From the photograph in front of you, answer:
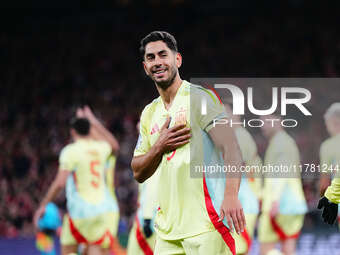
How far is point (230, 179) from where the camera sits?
12.7 feet

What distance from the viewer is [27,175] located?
1627cm

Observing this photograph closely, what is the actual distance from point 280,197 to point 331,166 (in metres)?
2.00

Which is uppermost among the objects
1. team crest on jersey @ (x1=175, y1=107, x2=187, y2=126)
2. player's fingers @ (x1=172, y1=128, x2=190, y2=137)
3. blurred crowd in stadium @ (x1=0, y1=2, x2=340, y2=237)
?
blurred crowd in stadium @ (x1=0, y1=2, x2=340, y2=237)

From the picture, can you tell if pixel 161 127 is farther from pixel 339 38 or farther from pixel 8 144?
pixel 339 38

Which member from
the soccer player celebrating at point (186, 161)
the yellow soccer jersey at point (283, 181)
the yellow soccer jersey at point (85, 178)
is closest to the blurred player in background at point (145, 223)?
the yellow soccer jersey at point (85, 178)

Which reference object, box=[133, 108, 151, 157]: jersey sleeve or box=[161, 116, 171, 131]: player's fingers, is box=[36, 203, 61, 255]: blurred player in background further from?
box=[161, 116, 171, 131]: player's fingers

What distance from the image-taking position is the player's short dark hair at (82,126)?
26.0ft

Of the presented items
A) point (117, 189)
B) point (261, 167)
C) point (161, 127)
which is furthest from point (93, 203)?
point (117, 189)

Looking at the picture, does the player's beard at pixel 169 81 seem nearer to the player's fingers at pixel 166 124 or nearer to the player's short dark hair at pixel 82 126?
the player's fingers at pixel 166 124

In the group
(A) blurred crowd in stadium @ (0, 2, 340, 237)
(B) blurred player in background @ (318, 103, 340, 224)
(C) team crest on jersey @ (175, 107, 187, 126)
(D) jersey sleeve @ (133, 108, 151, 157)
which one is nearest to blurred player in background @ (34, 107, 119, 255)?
(B) blurred player in background @ (318, 103, 340, 224)

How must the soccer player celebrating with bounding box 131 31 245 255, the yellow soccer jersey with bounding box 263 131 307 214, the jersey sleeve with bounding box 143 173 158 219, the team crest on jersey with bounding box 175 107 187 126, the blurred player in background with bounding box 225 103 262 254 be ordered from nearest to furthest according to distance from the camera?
the soccer player celebrating with bounding box 131 31 245 255
the team crest on jersey with bounding box 175 107 187 126
the jersey sleeve with bounding box 143 173 158 219
the blurred player in background with bounding box 225 103 262 254
the yellow soccer jersey with bounding box 263 131 307 214

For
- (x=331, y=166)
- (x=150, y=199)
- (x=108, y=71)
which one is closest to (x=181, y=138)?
(x=331, y=166)

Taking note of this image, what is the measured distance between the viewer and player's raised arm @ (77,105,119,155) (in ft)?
26.3

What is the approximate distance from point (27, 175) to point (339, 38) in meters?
9.67
